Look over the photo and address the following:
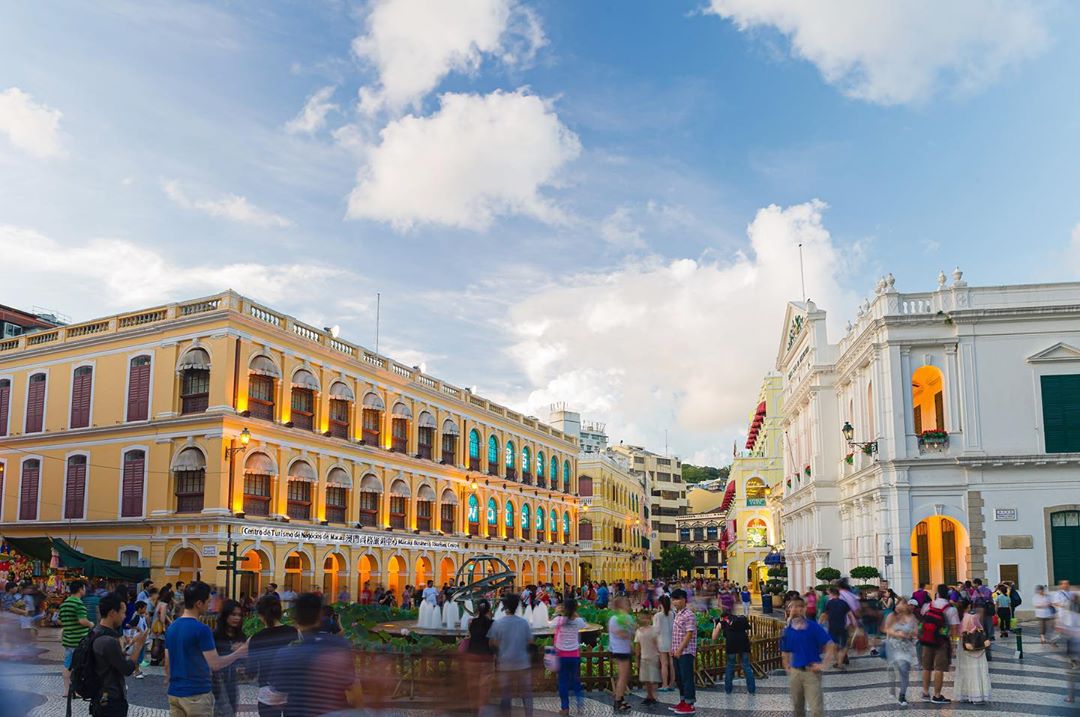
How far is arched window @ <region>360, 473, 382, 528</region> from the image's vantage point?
46.3 m

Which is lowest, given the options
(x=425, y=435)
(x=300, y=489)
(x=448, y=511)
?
(x=448, y=511)

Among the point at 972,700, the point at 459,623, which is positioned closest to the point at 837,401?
the point at 459,623

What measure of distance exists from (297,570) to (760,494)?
35.1 m

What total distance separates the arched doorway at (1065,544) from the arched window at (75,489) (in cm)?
3582

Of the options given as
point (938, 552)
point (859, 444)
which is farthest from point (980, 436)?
point (938, 552)

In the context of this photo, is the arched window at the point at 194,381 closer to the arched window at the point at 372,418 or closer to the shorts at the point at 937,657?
the arched window at the point at 372,418

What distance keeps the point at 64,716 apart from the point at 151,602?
703cm

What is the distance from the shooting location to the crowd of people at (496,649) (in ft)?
26.1

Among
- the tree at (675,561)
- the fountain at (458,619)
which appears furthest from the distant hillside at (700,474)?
the fountain at (458,619)

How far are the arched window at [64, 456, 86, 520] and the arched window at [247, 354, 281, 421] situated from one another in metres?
7.81

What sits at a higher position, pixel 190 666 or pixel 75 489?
pixel 75 489

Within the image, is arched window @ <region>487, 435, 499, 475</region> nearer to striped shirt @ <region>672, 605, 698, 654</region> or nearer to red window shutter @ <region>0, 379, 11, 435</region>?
red window shutter @ <region>0, 379, 11, 435</region>

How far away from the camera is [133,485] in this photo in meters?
38.7

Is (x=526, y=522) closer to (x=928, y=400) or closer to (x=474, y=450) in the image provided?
(x=474, y=450)
